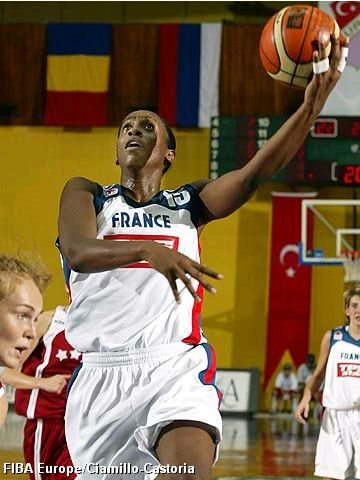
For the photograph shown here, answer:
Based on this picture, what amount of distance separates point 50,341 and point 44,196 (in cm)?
1301

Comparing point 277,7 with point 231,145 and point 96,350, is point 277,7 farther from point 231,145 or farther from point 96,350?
point 96,350

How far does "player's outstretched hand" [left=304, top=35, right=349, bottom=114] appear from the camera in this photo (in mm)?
3480

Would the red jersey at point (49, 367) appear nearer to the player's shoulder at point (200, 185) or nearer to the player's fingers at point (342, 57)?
the player's shoulder at point (200, 185)

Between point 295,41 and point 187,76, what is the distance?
47.3 feet

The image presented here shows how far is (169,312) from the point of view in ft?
12.8

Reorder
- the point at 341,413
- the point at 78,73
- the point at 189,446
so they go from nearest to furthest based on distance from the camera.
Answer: the point at 189,446 → the point at 341,413 → the point at 78,73

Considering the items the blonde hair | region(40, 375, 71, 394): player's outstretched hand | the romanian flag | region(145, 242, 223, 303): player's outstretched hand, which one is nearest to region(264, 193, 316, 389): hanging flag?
the romanian flag

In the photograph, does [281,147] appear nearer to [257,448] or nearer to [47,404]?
[47,404]

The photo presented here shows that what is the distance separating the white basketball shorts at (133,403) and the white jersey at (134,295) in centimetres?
6

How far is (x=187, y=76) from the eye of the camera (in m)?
18.0

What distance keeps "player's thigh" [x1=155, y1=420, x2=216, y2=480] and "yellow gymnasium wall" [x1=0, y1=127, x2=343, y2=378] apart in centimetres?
1419

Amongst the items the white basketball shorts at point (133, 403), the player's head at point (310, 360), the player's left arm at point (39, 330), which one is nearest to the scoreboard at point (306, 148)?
the player's head at point (310, 360)

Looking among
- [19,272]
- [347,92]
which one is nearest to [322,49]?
[19,272]

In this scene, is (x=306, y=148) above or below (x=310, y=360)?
above
